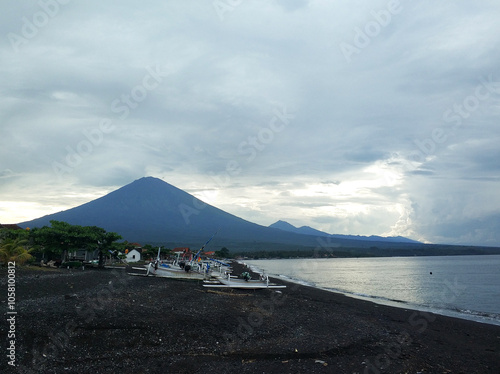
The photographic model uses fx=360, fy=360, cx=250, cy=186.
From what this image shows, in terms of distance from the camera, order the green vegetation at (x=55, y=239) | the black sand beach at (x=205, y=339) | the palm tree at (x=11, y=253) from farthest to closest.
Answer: the green vegetation at (x=55, y=239), the palm tree at (x=11, y=253), the black sand beach at (x=205, y=339)

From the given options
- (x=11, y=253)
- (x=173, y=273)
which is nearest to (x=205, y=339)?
(x=11, y=253)

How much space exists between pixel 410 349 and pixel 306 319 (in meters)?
5.00

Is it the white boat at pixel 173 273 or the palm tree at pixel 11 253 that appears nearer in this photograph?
the palm tree at pixel 11 253

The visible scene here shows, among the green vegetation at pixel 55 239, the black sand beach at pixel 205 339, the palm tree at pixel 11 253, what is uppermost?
the green vegetation at pixel 55 239

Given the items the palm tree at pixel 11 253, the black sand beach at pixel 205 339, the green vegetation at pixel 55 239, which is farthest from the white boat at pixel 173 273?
the black sand beach at pixel 205 339

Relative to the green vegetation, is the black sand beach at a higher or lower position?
lower

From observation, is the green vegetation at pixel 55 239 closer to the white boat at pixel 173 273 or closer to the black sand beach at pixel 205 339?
the white boat at pixel 173 273

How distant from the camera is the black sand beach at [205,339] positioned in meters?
9.75

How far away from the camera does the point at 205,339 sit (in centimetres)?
1209

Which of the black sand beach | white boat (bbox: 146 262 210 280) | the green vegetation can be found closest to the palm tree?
the green vegetation

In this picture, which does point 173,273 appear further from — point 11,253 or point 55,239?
point 11,253

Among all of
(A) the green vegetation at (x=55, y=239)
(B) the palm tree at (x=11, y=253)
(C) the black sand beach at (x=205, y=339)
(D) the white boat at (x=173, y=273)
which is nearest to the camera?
(C) the black sand beach at (x=205, y=339)

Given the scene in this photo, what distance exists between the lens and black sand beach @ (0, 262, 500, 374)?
9.75m

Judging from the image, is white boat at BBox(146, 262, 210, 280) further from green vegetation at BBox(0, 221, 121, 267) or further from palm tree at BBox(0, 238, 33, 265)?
palm tree at BBox(0, 238, 33, 265)
